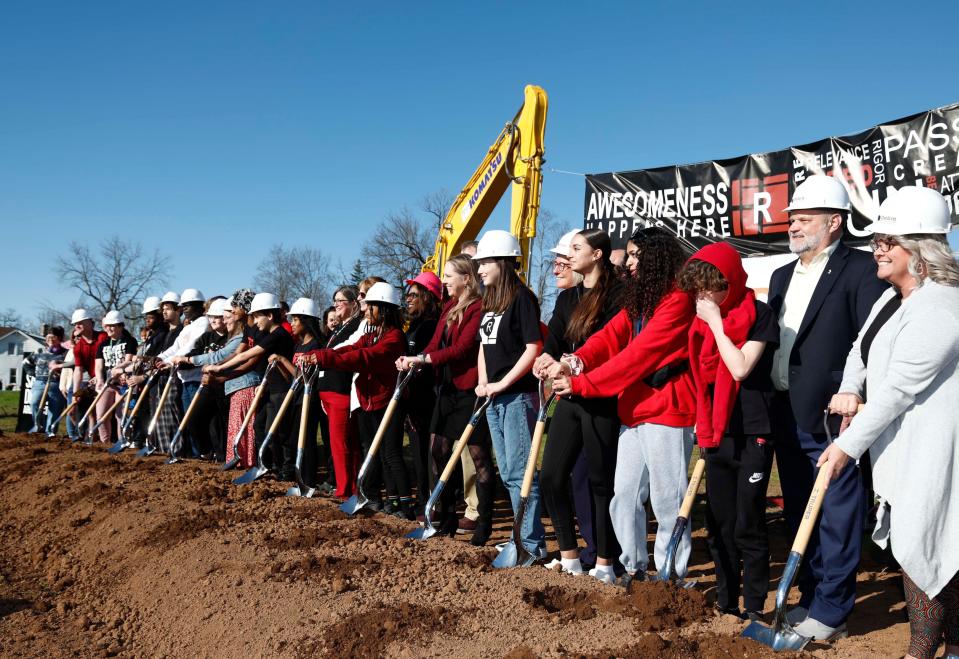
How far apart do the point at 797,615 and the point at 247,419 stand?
18.6 ft

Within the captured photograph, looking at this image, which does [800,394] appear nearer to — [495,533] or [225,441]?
[495,533]

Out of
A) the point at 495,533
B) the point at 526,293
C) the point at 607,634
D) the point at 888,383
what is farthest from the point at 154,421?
the point at 888,383

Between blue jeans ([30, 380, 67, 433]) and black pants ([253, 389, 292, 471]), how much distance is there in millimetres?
6725

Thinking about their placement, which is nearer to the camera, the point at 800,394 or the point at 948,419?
the point at 948,419

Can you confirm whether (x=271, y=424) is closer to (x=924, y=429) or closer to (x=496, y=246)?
(x=496, y=246)

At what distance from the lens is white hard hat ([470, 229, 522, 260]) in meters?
5.50

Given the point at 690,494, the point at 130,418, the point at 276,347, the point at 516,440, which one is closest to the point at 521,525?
the point at 516,440

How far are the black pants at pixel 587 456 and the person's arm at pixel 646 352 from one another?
265mm

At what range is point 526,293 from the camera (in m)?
5.50

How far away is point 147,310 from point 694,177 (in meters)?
8.16

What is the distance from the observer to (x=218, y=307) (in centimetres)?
927

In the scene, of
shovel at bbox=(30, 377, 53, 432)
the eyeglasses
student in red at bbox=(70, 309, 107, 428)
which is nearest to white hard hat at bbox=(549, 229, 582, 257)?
the eyeglasses

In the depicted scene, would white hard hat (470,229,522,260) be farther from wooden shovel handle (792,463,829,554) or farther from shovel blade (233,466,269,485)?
shovel blade (233,466,269,485)

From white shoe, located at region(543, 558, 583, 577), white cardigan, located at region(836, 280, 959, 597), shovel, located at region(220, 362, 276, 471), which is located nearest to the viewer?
white cardigan, located at region(836, 280, 959, 597)
